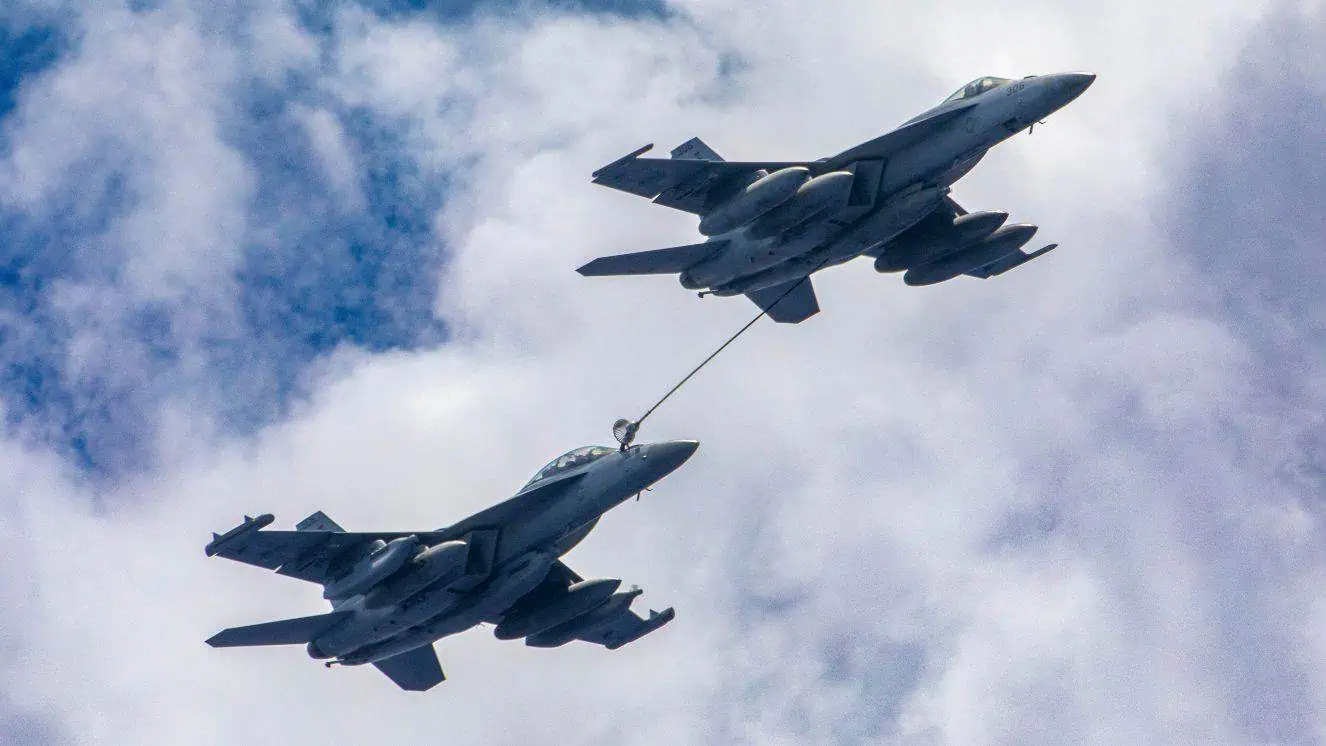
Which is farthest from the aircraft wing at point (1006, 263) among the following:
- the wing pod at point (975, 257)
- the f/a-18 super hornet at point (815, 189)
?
the f/a-18 super hornet at point (815, 189)

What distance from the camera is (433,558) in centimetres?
4469

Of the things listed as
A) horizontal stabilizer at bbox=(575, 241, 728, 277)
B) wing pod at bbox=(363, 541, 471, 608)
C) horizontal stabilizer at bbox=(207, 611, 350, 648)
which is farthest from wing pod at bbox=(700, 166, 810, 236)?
horizontal stabilizer at bbox=(207, 611, 350, 648)

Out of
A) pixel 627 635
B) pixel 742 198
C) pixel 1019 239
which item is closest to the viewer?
pixel 742 198

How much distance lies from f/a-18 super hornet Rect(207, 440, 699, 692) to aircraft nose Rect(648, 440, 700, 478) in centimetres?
3

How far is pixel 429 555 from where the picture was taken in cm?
4475

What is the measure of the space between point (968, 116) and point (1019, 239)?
554cm

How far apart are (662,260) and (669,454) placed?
5929 millimetres

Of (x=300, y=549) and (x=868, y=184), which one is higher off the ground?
(x=868, y=184)

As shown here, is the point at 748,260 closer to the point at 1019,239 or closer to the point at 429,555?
the point at 1019,239

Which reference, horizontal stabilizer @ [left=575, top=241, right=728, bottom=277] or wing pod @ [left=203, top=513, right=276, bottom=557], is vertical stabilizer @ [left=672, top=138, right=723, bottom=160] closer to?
horizontal stabilizer @ [left=575, top=241, right=728, bottom=277]

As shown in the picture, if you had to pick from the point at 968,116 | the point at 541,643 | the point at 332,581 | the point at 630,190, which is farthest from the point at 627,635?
the point at 968,116

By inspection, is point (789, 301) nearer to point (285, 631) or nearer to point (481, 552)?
point (481, 552)

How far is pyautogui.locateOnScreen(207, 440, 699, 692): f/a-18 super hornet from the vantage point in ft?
147

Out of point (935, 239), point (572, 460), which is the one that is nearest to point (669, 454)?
point (572, 460)
